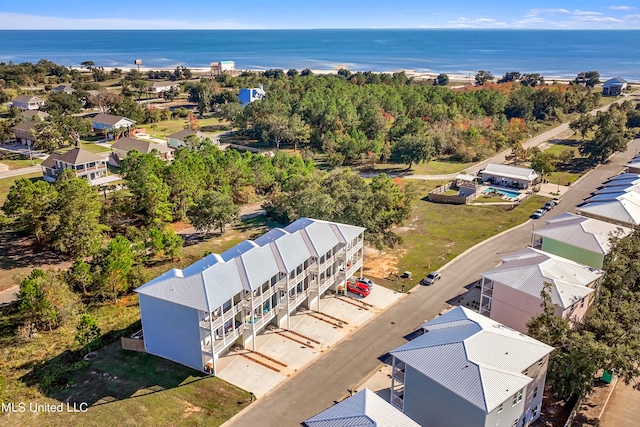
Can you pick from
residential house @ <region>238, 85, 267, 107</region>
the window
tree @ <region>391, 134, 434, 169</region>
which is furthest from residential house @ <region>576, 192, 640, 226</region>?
residential house @ <region>238, 85, 267, 107</region>

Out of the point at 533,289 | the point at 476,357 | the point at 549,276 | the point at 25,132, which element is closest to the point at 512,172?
the point at 549,276

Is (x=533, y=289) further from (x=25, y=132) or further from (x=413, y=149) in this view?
(x=25, y=132)

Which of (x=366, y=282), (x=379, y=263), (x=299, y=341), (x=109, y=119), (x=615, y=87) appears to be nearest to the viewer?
(x=299, y=341)

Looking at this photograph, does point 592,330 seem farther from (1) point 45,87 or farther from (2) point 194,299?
(1) point 45,87

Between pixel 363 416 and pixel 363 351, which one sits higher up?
pixel 363 416

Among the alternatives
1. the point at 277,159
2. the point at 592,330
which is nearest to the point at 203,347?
the point at 592,330

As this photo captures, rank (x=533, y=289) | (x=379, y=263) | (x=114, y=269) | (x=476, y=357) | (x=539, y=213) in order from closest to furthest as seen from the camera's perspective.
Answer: (x=476, y=357)
(x=533, y=289)
(x=114, y=269)
(x=379, y=263)
(x=539, y=213)

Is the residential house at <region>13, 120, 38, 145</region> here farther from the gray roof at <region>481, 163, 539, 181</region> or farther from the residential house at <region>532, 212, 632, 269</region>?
the residential house at <region>532, 212, 632, 269</region>
